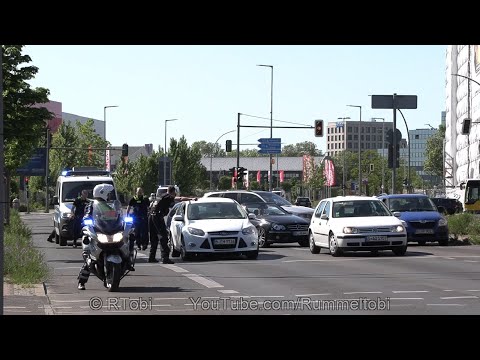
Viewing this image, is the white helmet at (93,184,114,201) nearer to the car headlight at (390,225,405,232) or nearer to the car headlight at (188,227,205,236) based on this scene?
the car headlight at (188,227,205,236)

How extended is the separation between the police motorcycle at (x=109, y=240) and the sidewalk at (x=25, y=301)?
1.02 m

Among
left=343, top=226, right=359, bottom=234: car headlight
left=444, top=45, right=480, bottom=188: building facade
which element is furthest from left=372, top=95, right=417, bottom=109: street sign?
left=444, top=45, right=480, bottom=188: building facade

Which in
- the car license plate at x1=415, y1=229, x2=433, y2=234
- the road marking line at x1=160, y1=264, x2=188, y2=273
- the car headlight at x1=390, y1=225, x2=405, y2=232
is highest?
the car headlight at x1=390, y1=225, x2=405, y2=232

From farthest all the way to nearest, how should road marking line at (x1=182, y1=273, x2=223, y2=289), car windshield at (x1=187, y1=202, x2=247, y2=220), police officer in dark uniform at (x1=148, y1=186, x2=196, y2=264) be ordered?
car windshield at (x1=187, y1=202, x2=247, y2=220), police officer in dark uniform at (x1=148, y1=186, x2=196, y2=264), road marking line at (x1=182, y1=273, x2=223, y2=289)

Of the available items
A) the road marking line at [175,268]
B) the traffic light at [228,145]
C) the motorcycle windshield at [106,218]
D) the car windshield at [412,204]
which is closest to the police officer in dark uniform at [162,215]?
the road marking line at [175,268]

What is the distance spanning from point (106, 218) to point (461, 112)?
363ft

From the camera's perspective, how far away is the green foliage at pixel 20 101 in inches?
1409

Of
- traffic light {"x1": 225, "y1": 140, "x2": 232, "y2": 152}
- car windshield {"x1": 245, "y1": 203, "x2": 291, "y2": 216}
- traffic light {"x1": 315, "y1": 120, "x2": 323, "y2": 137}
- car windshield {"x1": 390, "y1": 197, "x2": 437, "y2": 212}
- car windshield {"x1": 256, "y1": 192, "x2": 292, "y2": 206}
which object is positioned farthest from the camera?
traffic light {"x1": 225, "y1": 140, "x2": 232, "y2": 152}

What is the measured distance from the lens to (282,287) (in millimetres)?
18719

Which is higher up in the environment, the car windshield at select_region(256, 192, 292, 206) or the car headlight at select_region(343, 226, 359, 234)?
the car windshield at select_region(256, 192, 292, 206)

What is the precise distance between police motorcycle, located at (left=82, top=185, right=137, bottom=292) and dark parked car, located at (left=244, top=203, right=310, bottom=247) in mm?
15348

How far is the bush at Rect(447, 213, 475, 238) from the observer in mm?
36625

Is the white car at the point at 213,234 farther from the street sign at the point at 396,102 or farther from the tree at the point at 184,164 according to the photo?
the tree at the point at 184,164
